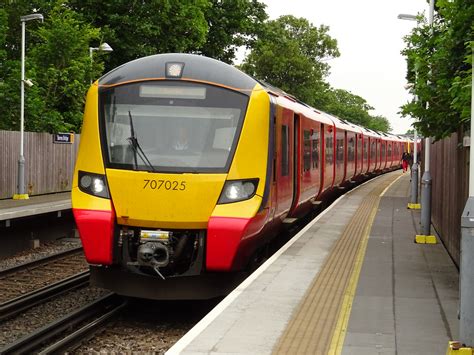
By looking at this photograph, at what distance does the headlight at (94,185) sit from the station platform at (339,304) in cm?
207

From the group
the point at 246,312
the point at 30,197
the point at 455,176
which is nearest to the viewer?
the point at 246,312

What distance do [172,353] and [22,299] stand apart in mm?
5044

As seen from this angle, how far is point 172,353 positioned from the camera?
550cm

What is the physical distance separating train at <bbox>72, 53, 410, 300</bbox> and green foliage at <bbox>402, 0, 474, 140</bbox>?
6.40ft

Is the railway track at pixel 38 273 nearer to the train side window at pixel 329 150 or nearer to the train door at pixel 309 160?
the train door at pixel 309 160

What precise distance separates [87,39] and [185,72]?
61.3ft

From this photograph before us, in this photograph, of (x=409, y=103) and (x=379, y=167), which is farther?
(x=379, y=167)

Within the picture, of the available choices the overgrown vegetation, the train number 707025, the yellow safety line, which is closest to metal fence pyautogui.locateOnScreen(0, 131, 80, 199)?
the overgrown vegetation

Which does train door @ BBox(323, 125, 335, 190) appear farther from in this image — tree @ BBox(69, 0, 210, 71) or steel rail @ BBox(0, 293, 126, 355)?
tree @ BBox(69, 0, 210, 71)

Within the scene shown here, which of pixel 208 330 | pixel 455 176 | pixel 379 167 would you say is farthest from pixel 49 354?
pixel 379 167

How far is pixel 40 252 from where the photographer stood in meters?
15.8

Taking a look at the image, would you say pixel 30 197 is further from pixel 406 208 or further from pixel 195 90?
pixel 195 90

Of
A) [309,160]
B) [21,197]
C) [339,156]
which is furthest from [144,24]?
[309,160]

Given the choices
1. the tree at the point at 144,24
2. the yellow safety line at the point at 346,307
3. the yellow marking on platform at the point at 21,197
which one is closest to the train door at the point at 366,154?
the tree at the point at 144,24
